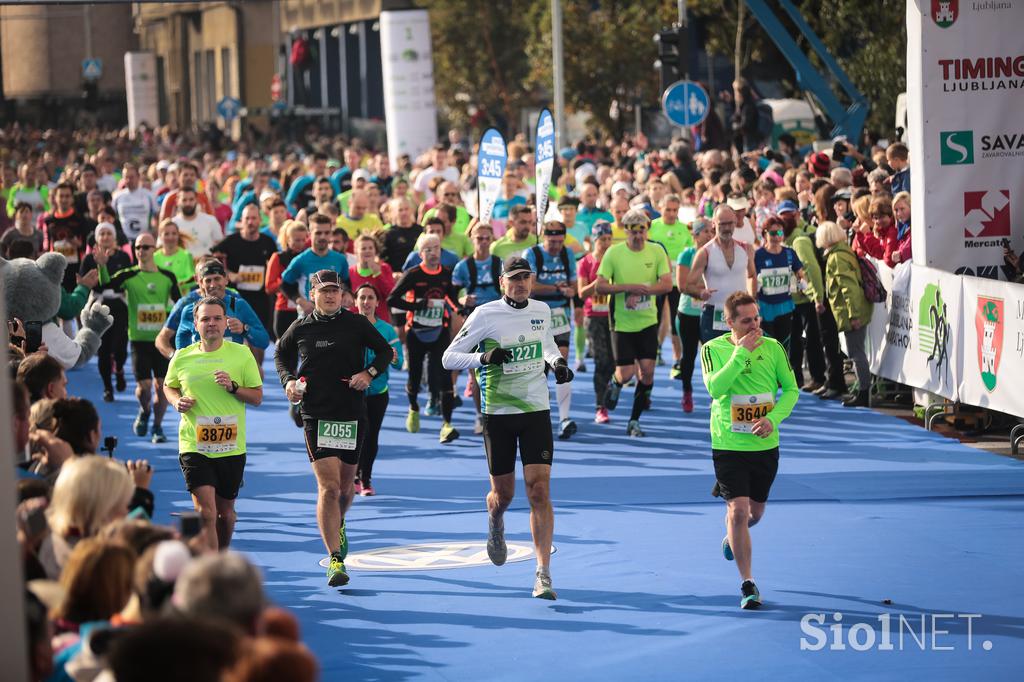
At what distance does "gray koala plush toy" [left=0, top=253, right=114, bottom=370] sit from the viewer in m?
11.0

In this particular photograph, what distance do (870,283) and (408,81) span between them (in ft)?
69.0

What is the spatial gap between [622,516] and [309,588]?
273cm

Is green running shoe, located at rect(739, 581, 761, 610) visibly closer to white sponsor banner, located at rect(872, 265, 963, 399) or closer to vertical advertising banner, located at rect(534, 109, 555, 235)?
white sponsor banner, located at rect(872, 265, 963, 399)

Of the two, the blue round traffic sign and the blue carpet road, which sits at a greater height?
the blue round traffic sign

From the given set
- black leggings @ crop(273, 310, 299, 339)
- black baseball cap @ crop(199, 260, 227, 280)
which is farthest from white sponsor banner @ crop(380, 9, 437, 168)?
black baseball cap @ crop(199, 260, 227, 280)

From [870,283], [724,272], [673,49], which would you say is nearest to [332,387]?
[724,272]

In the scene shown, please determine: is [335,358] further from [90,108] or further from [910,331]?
[90,108]


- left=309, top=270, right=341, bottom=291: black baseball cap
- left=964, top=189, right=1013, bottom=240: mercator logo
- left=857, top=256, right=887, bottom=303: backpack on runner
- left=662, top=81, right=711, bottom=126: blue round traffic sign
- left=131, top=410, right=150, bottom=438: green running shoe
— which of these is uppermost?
left=662, top=81, right=711, bottom=126: blue round traffic sign

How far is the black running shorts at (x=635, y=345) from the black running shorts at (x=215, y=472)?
19.6ft

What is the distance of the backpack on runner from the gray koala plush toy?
8060mm

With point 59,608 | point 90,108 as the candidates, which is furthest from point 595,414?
point 90,108

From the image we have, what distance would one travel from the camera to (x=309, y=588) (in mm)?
10336

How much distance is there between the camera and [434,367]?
1585cm

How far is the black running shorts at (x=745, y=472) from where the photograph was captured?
953cm
